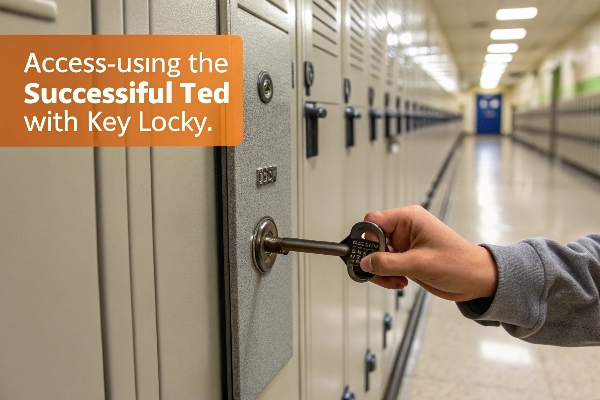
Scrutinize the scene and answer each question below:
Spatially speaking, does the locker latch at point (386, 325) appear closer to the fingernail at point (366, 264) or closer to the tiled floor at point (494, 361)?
the tiled floor at point (494, 361)

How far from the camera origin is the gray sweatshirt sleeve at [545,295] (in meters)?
0.92

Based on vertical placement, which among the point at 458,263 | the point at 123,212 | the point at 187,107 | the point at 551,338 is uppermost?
the point at 187,107

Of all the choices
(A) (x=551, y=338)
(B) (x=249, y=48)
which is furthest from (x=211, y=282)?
(A) (x=551, y=338)

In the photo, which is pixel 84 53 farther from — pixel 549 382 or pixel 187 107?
pixel 549 382

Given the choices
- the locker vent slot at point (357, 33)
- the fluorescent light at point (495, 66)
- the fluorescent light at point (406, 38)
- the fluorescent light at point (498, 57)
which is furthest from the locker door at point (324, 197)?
the fluorescent light at point (495, 66)

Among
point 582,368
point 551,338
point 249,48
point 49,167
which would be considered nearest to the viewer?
point 49,167

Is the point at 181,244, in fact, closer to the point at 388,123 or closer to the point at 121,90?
the point at 121,90

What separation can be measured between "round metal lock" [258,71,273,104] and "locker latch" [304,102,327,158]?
30 cm

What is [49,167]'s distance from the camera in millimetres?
467

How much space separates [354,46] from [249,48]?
3.02 ft

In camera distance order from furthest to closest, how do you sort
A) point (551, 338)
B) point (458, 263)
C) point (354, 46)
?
1. point (354, 46)
2. point (551, 338)
3. point (458, 263)

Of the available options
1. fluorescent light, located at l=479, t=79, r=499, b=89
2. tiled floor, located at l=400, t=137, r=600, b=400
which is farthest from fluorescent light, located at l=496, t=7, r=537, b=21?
fluorescent light, located at l=479, t=79, r=499, b=89

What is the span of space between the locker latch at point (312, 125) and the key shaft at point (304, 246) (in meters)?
0.37

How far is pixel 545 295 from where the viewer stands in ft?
Result: 3.09
